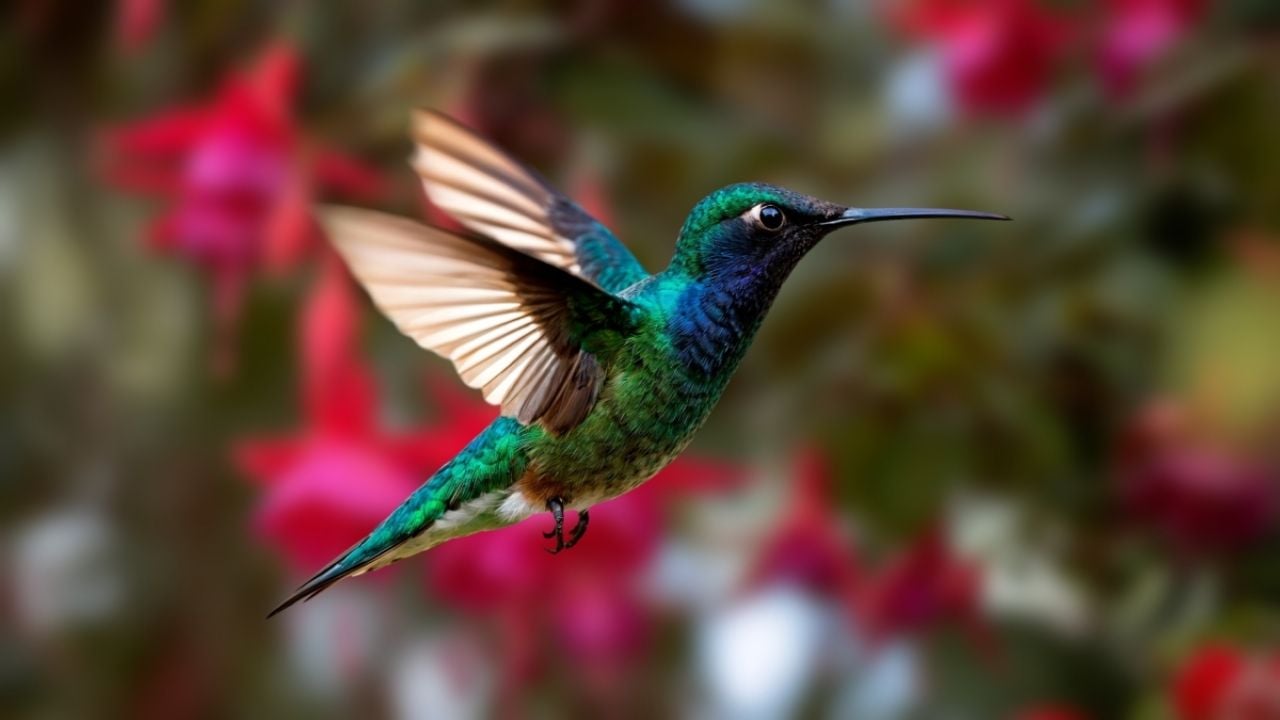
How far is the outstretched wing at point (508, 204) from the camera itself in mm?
137

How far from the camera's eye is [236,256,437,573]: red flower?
14.1 inches

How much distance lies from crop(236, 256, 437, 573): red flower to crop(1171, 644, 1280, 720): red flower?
0.98 ft

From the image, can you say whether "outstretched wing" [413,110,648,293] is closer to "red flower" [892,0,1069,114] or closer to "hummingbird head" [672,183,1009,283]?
"hummingbird head" [672,183,1009,283]

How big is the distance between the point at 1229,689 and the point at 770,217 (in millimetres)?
434

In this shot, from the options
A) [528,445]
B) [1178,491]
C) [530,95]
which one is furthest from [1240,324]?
[528,445]

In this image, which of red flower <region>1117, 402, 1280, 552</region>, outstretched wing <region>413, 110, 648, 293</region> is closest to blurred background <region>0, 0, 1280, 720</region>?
red flower <region>1117, 402, 1280, 552</region>

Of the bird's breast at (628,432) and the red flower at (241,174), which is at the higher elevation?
the red flower at (241,174)

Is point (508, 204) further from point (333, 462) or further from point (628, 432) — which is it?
point (333, 462)

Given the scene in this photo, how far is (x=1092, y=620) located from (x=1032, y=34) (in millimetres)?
235

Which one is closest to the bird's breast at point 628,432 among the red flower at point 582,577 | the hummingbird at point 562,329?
the hummingbird at point 562,329

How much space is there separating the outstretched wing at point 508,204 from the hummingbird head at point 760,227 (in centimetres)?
1

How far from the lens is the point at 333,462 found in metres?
0.37

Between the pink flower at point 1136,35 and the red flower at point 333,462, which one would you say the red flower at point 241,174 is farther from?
the pink flower at point 1136,35

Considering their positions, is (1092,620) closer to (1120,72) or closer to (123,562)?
(1120,72)
